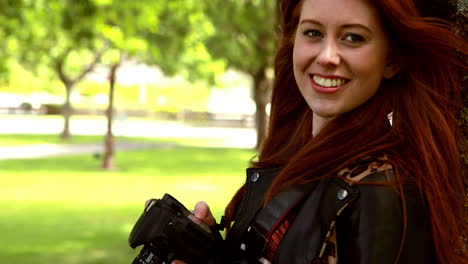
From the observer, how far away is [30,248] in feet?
32.1

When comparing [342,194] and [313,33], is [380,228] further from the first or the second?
[313,33]

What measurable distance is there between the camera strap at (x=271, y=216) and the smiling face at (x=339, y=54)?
0.25 metres

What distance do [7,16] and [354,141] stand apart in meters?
10.1

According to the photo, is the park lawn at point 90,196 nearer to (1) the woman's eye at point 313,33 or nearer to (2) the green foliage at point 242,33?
(2) the green foliage at point 242,33

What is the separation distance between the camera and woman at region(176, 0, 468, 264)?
1774mm

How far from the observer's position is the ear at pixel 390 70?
201cm

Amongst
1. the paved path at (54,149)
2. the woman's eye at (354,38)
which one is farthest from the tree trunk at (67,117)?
the woman's eye at (354,38)

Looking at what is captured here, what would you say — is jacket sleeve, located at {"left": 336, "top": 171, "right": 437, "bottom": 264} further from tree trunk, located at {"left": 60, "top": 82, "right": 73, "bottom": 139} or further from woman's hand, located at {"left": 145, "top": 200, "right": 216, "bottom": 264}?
tree trunk, located at {"left": 60, "top": 82, "right": 73, "bottom": 139}

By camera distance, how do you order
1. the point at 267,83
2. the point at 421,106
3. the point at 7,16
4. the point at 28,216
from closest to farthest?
the point at 421,106
the point at 7,16
the point at 28,216
the point at 267,83

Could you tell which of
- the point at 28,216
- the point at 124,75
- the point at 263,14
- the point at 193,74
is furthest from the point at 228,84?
the point at 28,216

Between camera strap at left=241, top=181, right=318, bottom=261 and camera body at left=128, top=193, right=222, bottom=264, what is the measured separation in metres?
0.15

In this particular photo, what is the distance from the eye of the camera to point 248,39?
82.8ft

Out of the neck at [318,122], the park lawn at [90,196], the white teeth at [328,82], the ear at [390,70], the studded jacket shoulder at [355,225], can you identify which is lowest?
the park lawn at [90,196]

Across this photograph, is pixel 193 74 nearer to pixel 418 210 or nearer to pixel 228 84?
pixel 418 210
